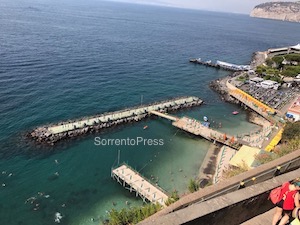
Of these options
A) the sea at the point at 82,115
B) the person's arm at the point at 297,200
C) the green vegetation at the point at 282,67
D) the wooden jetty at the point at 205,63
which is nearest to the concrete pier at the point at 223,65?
the wooden jetty at the point at 205,63

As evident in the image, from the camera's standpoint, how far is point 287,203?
770cm

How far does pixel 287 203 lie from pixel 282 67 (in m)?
99.2

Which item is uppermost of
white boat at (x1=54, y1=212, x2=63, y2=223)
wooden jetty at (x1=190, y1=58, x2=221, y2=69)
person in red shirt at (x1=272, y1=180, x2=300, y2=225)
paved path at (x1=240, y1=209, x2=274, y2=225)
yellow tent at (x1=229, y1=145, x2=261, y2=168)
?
person in red shirt at (x1=272, y1=180, x2=300, y2=225)

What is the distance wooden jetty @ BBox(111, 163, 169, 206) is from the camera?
32.4m

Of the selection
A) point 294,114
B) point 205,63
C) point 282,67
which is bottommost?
point 205,63

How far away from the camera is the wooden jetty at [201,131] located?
45.3 m

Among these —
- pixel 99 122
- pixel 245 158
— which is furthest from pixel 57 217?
pixel 245 158

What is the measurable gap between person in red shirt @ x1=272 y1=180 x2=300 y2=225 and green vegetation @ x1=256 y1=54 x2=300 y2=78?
80657 millimetres

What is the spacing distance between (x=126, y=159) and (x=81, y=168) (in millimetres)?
6844

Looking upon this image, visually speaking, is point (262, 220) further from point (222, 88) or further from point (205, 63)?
point (205, 63)

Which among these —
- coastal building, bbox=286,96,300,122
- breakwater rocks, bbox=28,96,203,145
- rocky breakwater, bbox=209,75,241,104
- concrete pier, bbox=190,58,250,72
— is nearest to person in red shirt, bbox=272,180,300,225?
breakwater rocks, bbox=28,96,203,145

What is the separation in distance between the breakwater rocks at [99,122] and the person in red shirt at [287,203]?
4022cm

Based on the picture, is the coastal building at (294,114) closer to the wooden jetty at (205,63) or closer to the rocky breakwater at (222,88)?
the rocky breakwater at (222,88)

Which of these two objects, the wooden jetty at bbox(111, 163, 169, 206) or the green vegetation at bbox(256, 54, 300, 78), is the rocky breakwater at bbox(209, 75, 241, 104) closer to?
the green vegetation at bbox(256, 54, 300, 78)
